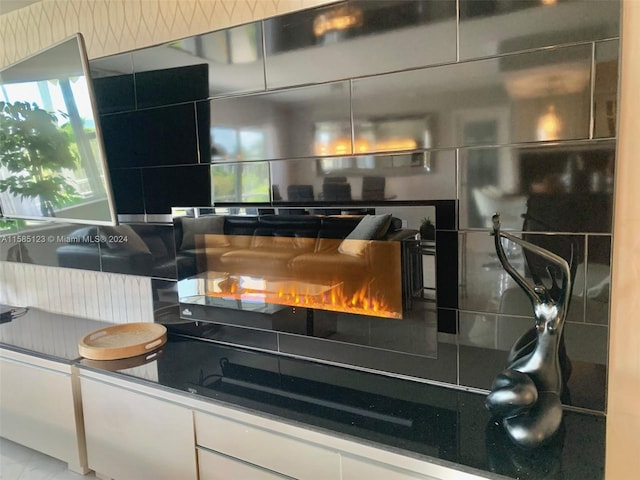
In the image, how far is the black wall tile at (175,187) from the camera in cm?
217

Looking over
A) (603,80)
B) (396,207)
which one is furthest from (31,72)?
(603,80)

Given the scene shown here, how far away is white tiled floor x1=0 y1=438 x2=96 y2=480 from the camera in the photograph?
2178 mm

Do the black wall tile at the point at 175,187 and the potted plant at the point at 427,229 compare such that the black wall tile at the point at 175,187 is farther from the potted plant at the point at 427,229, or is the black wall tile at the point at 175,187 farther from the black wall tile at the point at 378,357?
the potted plant at the point at 427,229

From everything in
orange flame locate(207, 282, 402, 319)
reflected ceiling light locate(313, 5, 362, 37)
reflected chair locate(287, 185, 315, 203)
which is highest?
reflected ceiling light locate(313, 5, 362, 37)

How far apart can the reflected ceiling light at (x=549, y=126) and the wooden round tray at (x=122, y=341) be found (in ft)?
5.78

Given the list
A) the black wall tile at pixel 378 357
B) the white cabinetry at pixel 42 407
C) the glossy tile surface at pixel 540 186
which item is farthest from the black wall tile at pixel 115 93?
the glossy tile surface at pixel 540 186

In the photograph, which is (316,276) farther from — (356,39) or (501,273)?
(356,39)

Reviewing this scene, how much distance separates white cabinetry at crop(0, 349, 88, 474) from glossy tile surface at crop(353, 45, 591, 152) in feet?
5.39

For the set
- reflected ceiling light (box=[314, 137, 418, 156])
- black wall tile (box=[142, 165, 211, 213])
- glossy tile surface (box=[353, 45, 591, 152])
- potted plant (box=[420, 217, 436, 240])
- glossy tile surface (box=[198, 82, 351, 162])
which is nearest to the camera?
glossy tile surface (box=[353, 45, 591, 152])

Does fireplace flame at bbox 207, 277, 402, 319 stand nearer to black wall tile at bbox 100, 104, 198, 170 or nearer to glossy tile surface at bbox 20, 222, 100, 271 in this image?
black wall tile at bbox 100, 104, 198, 170

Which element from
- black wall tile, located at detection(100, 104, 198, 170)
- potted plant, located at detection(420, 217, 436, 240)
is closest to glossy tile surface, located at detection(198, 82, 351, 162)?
black wall tile, located at detection(100, 104, 198, 170)

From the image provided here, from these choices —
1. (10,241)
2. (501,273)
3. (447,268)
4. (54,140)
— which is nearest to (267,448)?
(447,268)

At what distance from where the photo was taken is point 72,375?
80.9 inches

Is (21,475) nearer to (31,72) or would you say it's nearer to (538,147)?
(31,72)
